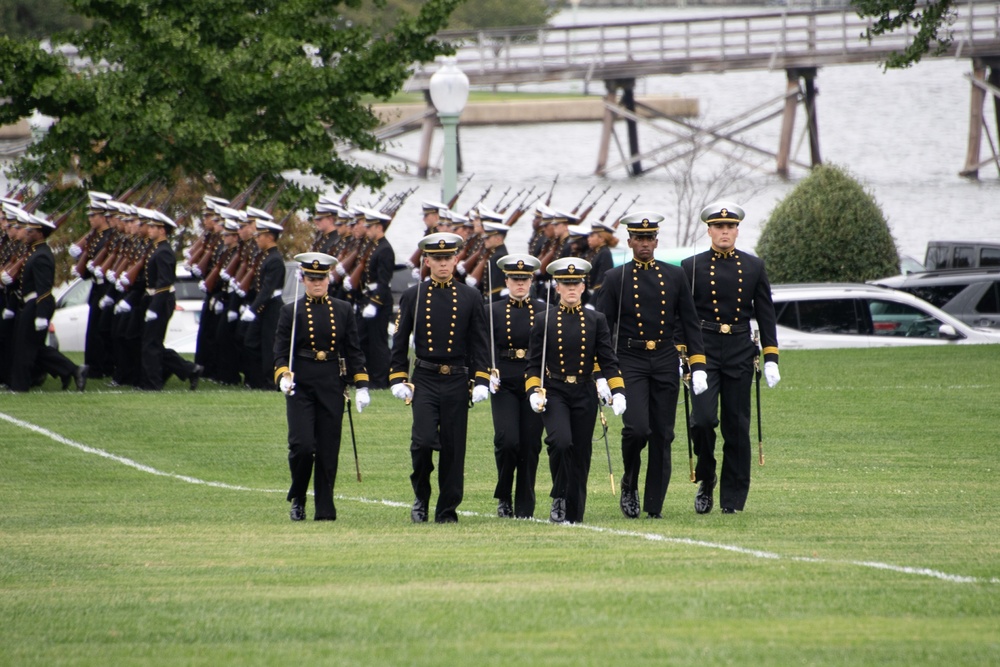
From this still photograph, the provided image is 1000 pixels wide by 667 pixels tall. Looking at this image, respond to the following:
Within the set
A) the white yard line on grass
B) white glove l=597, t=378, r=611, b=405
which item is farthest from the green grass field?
white glove l=597, t=378, r=611, b=405

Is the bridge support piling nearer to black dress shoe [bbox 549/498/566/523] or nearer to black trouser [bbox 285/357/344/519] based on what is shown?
black dress shoe [bbox 549/498/566/523]

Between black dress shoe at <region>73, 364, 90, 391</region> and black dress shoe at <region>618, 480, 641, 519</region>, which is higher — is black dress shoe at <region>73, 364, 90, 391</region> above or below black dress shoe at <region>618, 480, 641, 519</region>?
above

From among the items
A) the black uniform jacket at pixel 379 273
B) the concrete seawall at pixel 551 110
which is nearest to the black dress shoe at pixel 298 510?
the black uniform jacket at pixel 379 273

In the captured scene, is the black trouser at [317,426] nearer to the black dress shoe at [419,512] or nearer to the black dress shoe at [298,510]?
the black dress shoe at [298,510]

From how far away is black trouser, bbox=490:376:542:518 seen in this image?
12.0 meters

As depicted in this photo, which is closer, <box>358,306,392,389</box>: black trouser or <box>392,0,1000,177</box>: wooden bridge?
<box>358,306,392,389</box>: black trouser

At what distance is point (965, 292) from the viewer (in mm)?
26031

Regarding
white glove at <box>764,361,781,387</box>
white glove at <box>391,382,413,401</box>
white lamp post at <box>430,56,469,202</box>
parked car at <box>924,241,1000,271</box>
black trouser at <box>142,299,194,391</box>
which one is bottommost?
white glove at <box>391,382,413,401</box>

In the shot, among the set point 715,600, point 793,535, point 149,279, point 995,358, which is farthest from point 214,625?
point 995,358

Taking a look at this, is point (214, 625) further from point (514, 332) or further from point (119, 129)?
point (119, 129)

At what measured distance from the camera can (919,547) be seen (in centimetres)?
984

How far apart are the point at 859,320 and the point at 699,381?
13957mm

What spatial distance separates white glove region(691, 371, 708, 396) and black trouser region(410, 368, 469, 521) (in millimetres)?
1542

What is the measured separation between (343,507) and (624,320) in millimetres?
2622
